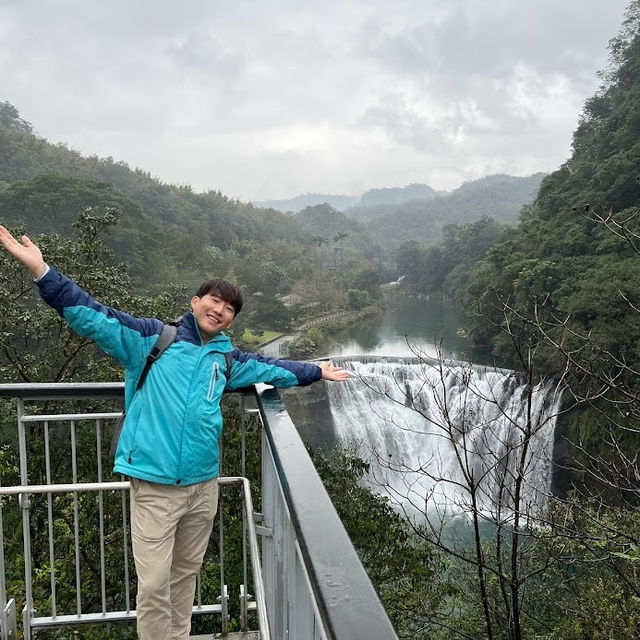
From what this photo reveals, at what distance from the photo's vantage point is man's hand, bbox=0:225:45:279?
5.16 feet

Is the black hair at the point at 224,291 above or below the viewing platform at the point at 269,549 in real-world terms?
above

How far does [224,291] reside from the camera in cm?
177

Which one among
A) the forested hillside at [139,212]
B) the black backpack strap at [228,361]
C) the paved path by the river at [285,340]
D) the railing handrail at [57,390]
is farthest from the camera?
the paved path by the river at [285,340]

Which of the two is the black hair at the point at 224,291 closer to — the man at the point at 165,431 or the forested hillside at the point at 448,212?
the man at the point at 165,431

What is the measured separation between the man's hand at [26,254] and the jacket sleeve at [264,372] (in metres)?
0.60

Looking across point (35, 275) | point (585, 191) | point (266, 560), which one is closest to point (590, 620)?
point (266, 560)

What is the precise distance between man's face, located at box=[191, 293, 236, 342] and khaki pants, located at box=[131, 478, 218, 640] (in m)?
0.45

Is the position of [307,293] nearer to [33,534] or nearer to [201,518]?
[33,534]

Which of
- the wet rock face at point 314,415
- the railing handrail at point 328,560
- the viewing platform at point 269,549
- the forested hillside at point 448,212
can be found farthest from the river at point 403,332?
the forested hillside at point 448,212

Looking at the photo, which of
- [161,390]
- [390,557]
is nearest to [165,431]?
[161,390]

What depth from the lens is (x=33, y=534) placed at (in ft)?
23.7

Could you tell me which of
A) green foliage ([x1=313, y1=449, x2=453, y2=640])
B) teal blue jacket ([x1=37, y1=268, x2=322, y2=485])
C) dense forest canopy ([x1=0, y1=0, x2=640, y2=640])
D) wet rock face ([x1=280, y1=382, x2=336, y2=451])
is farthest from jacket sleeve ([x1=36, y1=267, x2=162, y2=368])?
wet rock face ([x1=280, y1=382, x2=336, y2=451])

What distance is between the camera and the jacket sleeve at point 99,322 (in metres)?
1.57

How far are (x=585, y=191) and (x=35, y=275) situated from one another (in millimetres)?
26319
